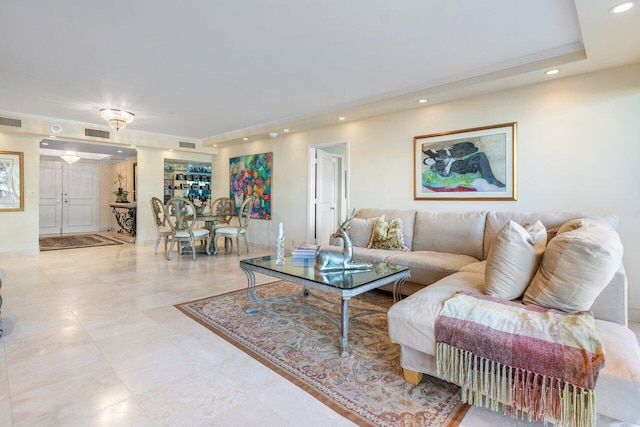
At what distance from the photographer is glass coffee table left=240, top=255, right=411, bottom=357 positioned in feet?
7.24

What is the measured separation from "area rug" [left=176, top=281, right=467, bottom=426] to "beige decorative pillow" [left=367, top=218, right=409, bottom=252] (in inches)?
27.0

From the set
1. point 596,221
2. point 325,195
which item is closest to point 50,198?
point 325,195

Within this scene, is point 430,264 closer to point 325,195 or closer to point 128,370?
point 128,370

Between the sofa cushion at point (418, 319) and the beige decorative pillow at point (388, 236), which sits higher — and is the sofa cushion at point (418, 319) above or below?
below

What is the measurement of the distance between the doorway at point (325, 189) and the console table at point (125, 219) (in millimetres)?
4503

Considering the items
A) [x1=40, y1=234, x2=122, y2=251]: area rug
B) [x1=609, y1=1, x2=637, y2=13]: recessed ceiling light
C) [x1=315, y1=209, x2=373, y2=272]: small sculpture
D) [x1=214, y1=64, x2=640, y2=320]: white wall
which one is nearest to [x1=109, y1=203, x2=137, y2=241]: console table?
[x1=40, y1=234, x2=122, y2=251]: area rug

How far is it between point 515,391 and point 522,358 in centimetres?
16

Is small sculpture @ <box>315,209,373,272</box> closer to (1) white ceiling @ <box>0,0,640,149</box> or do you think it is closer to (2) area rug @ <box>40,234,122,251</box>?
A: (1) white ceiling @ <box>0,0,640,149</box>

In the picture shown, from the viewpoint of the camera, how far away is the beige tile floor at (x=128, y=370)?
158 centimetres

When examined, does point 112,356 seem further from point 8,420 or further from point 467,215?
point 467,215

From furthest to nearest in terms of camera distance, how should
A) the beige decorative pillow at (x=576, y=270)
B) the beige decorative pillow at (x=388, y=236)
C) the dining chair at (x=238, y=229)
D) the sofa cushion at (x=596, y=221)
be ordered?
the dining chair at (x=238, y=229), the beige decorative pillow at (x=388, y=236), the sofa cushion at (x=596, y=221), the beige decorative pillow at (x=576, y=270)

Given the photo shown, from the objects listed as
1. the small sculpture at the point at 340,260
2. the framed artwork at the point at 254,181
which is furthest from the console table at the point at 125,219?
the small sculpture at the point at 340,260

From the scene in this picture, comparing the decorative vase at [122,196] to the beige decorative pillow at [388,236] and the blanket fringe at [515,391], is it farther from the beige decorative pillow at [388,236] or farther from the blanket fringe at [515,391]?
the blanket fringe at [515,391]

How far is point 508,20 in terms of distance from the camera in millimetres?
2426
